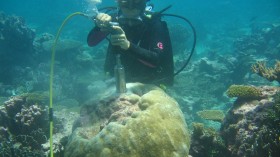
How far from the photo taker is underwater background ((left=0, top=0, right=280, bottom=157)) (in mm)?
4926

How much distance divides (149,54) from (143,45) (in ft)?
1.77

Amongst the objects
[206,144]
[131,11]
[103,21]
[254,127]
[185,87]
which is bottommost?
[206,144]

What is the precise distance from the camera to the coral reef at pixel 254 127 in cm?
395

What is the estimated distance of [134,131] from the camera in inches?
136

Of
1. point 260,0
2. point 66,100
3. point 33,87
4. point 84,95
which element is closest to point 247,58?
point 84,95

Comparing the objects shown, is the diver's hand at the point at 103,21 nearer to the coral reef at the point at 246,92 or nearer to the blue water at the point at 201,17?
the coral reef at the point at 246,92

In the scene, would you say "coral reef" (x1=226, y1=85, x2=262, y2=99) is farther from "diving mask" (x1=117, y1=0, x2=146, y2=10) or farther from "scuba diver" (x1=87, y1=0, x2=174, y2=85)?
"diving mask" (x1=117, y1=0, x2=146, y2=10)

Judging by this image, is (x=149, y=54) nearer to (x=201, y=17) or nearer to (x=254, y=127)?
(x=254, y=127)

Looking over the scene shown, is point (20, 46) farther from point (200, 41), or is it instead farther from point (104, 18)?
point (200, 41)

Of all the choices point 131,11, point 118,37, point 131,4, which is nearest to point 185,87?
point 131,11

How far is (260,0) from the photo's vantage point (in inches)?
2005

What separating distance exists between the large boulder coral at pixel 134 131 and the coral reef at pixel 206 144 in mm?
1462

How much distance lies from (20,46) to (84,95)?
213 inches

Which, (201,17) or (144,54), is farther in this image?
(201,17)
